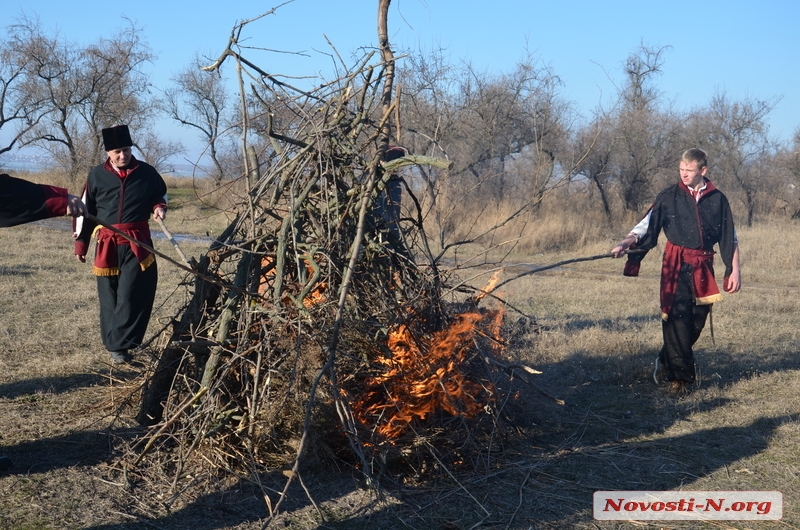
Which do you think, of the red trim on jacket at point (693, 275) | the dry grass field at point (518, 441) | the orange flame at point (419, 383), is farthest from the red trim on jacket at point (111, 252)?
the red trim on jacket at point (693, 275)

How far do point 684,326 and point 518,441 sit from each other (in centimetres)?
184

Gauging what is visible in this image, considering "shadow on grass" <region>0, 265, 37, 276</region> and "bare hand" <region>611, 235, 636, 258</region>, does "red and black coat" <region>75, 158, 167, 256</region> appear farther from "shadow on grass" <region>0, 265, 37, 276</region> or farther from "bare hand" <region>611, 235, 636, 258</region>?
"shadow on grass" <region>0, 265, 37, 276</region>

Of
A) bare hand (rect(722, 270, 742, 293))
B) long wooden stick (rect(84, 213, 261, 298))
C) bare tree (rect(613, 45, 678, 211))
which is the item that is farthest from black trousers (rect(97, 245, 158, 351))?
bare tree (rect(613, 45, 678, 211))

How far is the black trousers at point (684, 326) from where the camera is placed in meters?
5.47

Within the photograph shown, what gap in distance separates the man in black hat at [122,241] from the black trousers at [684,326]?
3.83m

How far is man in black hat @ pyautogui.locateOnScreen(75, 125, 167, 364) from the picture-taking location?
5328 millimetres

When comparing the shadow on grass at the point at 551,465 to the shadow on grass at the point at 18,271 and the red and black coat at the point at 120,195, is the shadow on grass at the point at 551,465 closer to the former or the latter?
the red and black coat at the point at 120,195

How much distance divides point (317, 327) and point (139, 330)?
7.09 feet

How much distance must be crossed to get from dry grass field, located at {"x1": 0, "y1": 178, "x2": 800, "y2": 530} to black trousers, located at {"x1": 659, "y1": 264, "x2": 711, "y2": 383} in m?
0.22

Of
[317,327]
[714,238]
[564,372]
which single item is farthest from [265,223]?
[714,238]

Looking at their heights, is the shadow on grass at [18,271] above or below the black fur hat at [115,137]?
below

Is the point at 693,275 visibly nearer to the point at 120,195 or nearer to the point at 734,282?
the point at 734,282

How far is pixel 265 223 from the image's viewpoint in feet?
14.4

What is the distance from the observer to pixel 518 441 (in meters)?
4.45
